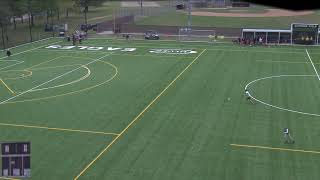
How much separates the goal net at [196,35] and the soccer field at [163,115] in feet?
51.8

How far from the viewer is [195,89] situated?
3488 centimetres

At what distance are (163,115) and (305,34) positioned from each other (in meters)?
38.6

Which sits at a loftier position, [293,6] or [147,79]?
[293,6]

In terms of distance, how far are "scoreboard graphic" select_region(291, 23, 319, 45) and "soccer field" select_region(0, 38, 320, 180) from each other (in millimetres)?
8762

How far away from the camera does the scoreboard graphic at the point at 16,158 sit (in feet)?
40.3

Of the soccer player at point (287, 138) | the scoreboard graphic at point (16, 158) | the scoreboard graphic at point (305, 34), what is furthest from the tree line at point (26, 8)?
the scoreboard graphic at point (16, 158)

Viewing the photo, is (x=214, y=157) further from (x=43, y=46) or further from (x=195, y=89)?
(x=43, y=46)

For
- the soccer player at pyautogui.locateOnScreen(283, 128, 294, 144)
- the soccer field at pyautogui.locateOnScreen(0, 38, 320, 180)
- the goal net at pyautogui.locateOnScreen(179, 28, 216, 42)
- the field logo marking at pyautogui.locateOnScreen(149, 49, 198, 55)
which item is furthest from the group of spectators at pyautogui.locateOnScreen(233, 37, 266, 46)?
the soccer player at pyautogui.locateOnScreen(283, 128, 294, 144)

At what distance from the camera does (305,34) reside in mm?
59906

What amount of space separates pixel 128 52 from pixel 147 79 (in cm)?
1597

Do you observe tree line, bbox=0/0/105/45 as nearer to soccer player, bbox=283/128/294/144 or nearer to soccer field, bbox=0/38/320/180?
soccer field, bbox=0/38/320/180

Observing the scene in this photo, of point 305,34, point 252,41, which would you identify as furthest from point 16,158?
point 305,34

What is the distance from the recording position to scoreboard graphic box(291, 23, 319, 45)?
5947 cm

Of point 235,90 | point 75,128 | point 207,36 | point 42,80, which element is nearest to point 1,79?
point 42,80
